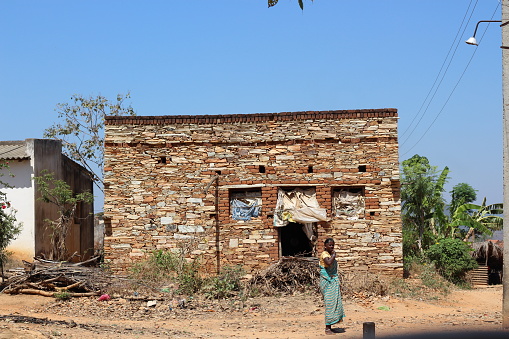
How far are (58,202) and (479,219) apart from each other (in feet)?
51.0

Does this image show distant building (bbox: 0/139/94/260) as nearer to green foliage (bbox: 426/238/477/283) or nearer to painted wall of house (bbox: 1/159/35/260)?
painted wall of house (bbox: 1/159/35/260)

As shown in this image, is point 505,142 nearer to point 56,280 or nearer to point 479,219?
point 56,280

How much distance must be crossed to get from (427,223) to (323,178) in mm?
8284

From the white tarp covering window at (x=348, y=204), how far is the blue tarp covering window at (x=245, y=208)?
216 cm

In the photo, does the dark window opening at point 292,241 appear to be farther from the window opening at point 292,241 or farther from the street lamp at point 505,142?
the street lamp at point 505,142

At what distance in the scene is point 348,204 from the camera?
60.4 feet

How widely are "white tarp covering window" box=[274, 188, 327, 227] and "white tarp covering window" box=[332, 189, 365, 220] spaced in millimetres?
520

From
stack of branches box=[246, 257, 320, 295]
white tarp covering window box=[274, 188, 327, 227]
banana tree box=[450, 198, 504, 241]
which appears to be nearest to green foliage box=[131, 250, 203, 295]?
stack of branches box=[246, 257, 320, 295]

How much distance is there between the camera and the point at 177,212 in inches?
730

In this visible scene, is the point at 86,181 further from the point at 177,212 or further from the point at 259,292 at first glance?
the point at 259,292

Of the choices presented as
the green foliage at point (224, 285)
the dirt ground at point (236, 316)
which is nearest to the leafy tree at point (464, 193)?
the dirt ground at point (236, 316)

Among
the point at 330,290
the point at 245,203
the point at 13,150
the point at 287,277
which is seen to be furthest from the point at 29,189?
the point at 330,290

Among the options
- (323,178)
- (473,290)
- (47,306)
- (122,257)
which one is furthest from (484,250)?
(47,306)

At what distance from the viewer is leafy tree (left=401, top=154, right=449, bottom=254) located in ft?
79.5
